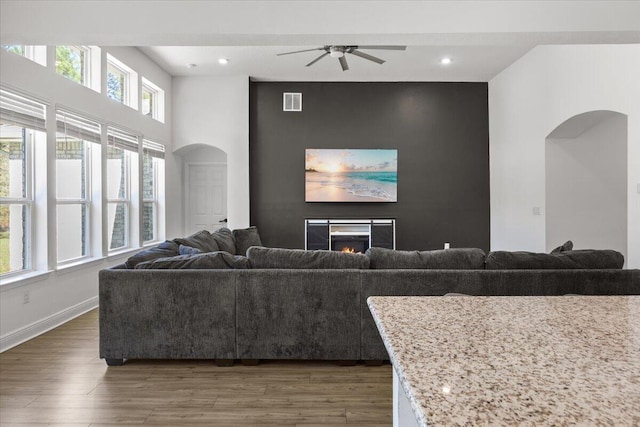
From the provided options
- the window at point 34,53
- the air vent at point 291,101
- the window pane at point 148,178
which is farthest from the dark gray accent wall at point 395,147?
the window at point 34,53

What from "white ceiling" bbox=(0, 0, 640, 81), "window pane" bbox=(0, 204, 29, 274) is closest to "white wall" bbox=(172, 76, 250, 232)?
"window pane" bbox=(0, 204, 29, 274)

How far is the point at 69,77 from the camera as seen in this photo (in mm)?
4520

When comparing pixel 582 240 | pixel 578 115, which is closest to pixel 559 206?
pixel 582 240

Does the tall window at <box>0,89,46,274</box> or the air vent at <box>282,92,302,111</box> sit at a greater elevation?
the air vent at <box>282,92,302,111</box>

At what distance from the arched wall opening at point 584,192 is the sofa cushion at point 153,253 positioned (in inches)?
185

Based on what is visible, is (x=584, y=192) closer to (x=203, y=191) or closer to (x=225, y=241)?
(x=225, y=241)

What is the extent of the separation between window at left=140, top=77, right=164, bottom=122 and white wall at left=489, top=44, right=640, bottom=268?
5.55 meters

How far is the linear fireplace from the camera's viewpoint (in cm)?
726

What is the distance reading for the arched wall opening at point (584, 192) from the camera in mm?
5578

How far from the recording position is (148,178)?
656 centimetres

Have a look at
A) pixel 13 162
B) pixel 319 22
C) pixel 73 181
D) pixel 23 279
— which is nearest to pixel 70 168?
pixel 73 181

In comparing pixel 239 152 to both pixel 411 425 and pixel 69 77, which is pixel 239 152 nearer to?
pixel 69 77

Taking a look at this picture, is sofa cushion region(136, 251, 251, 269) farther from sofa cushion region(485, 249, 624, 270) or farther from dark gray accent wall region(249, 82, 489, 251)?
dark gray accent wall region(249, 82, 489, 251)

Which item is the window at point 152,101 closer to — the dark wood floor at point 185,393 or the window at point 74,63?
the window at point 74,63
